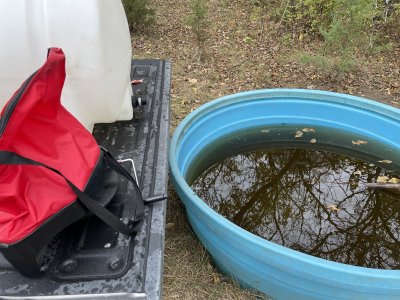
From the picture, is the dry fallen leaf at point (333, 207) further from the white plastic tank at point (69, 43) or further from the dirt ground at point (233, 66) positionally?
the white plastic tank at point (69, 43)

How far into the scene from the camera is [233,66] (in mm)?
4070

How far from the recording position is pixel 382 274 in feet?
5.11

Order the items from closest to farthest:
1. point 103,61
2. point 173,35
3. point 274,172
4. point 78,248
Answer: point 78,248
point 103,61
point 274,172
point 173,35

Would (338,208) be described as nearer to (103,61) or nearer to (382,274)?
(382,274)

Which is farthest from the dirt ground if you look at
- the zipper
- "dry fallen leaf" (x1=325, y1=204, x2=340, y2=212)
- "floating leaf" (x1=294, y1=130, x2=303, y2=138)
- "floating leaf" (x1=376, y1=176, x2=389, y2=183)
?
the zipper

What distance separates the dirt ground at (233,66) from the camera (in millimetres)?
3441

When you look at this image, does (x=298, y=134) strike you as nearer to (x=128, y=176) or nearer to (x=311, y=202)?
(x=311, y=202)

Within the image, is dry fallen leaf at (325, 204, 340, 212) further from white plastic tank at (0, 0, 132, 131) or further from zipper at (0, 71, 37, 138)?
zipper at (0, 71, 37, 138)

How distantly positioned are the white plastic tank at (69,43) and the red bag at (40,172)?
27cm

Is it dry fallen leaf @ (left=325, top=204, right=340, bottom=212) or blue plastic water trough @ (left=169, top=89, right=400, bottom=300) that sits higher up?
blue plastic water trough @ (left=169, top=89, right=400, bottom=300)

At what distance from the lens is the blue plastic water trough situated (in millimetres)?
1601

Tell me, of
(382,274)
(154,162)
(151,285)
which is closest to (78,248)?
(151,285)

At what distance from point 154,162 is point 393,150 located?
2.09 m

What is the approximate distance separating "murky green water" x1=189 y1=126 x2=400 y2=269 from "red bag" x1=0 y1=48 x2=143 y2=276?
140 centimetres
